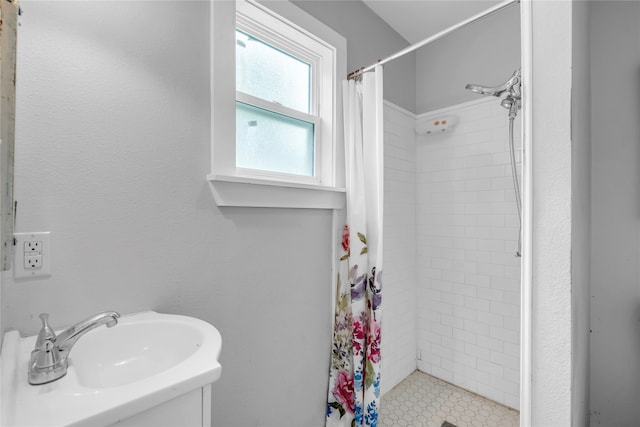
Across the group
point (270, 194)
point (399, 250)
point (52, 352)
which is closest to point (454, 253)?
point (399, 250)

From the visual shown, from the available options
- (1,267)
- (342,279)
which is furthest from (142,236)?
(342,279)

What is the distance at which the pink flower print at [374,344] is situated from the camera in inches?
62.9

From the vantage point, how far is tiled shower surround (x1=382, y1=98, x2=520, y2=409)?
2.05 metres

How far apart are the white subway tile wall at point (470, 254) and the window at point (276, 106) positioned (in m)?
1.04

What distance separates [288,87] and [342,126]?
376mm

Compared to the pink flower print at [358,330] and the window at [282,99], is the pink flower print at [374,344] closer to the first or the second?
the pink flower print at [358,330]

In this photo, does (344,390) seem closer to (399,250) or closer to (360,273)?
(360,273)

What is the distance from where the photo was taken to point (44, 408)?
55 cm

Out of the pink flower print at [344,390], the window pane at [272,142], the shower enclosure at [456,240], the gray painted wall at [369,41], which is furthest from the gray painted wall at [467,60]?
the pink flower print at [344,390]

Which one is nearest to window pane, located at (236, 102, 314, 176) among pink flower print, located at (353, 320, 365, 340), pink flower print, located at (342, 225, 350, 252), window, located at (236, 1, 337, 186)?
window, located at (236, 1, 337, 186)

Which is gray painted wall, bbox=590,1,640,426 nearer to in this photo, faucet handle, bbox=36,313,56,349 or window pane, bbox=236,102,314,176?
window pane, bbox=236,102,314,176

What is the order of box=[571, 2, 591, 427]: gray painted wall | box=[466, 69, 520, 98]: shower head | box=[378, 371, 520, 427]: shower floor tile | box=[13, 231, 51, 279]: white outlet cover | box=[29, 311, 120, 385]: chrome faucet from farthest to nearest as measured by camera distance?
box=[378, 371, 520, 427]: shower floor tile, box=[466, 69, 520, 98]: shower head, box=[571, 2, 591, 427]: gray painted wall, box=[13, 231, 51, 279]: white outlet cover, box=[29, 311, 120, 385]: chrome faucet

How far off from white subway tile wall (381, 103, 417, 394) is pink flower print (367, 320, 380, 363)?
570 mm

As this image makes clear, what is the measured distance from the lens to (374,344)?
1598 millimetres
